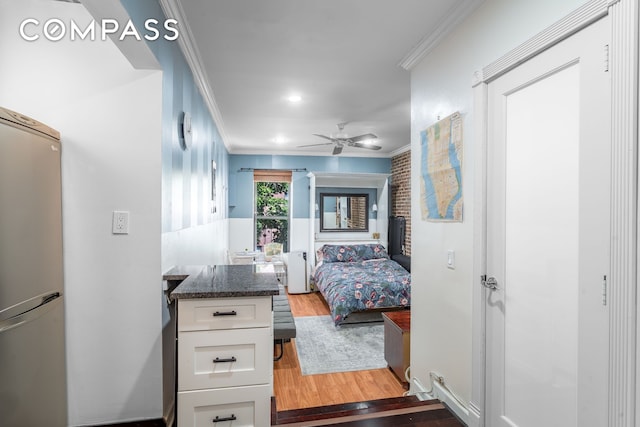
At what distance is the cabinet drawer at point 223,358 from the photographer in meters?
1.55

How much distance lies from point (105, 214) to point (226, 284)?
2.45 feet

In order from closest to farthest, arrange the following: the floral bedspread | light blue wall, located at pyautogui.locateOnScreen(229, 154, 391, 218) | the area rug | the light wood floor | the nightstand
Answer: the light wood floor
the nightstand
the area rug
the floral bedspread
light blue wall, located at pyautogui.locateOnScreen(229, 154, 391, 218)

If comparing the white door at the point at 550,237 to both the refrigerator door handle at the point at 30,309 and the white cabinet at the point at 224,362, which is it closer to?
the white cabinet at the point at 224,362

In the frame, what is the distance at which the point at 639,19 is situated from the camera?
1.03 meters

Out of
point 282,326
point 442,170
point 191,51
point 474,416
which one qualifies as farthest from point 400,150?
point 474,416

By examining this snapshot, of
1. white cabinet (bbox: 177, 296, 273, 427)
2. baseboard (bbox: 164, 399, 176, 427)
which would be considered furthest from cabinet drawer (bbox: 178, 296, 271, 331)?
baseboard (bbox: 164, 399, 176, 427)

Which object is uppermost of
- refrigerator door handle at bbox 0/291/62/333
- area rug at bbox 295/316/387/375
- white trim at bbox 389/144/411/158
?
white trim at bbox 389/144/411/158

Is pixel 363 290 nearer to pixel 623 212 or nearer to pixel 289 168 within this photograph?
pixel 289 168

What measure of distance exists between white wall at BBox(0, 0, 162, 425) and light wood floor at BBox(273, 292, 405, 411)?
3.84ft

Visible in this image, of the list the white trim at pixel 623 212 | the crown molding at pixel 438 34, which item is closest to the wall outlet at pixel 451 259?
the white trim at pixel 623 212

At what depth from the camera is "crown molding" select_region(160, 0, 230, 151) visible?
182 centimetres

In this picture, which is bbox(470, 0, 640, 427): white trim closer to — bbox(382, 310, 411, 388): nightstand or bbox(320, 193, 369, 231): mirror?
bbox(382, 310, 411, 388): nightstand

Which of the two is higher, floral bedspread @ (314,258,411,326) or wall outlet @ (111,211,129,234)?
wall outlet @ (111,211,129,234)

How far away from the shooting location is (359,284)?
4.19 m
